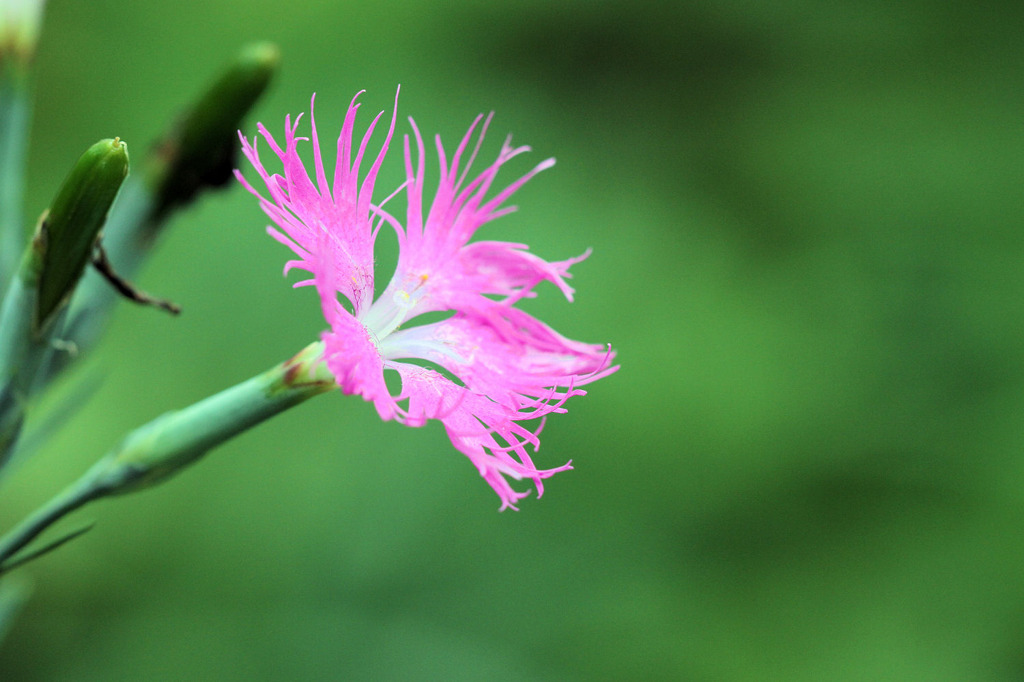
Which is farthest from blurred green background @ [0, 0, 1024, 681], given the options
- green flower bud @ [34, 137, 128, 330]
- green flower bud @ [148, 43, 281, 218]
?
green flower bud @ [34, 137, 128, 330]

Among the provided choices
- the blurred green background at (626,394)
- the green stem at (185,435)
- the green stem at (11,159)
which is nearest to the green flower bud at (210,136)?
the green stem at (11,159)

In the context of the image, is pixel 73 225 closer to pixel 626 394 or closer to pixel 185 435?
pixel 185 435

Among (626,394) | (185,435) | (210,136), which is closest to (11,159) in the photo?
(210,136)

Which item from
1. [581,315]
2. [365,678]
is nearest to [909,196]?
[581,315]

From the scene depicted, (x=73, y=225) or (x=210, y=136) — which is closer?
(x=73, y=225)

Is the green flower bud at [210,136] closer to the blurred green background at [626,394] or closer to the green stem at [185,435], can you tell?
the green stem at [185,435]

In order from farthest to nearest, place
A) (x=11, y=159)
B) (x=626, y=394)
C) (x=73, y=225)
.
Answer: (x=626, y=394) < (x=11, y=159) < (x=73, y=225)
